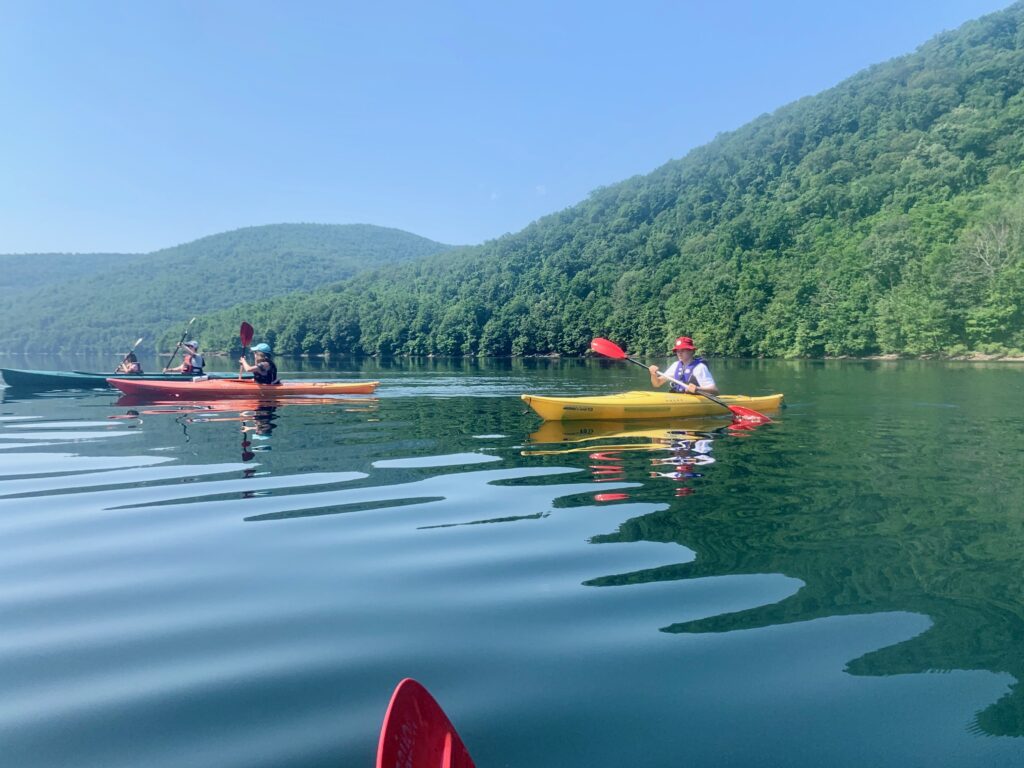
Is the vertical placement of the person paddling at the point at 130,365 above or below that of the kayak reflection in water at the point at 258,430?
above

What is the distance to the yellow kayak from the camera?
14102mm

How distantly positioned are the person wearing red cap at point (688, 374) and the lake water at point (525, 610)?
5.23 meters

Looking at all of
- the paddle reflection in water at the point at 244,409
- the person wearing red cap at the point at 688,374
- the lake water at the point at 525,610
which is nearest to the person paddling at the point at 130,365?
the paddle reflection in water at the point at 244,409

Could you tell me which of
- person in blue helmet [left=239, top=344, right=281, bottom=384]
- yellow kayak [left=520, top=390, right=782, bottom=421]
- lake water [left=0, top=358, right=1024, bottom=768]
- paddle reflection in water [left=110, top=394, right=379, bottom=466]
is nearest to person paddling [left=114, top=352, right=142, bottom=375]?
paddle reflection in water [left=110, top=394, right=379, bottom=466]

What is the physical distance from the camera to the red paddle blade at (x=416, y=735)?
216 cm

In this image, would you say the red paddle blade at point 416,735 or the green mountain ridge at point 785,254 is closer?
the red paddle blade at point 416,735

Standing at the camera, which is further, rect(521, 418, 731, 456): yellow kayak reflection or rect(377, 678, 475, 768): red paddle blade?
rect(521, 418, 731, 456): yellow kayak reflection

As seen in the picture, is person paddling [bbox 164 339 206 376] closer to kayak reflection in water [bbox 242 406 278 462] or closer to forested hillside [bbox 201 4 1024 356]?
kayak reflection in water [bbox 242 406 278 462]

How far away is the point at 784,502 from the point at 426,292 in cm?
12391

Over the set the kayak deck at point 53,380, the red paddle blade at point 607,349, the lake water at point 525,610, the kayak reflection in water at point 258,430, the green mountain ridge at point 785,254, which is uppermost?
the green mountain ridge at point 785,254

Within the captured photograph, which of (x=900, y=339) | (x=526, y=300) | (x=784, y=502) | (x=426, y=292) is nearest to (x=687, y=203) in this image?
(x=526, y=300)

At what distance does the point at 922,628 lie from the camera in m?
3.99

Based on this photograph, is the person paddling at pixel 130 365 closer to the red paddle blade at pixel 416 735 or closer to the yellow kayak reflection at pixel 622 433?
the yellow kayak reflection at pixel 622 433

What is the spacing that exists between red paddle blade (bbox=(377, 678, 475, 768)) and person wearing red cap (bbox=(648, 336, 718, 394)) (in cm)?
1245
